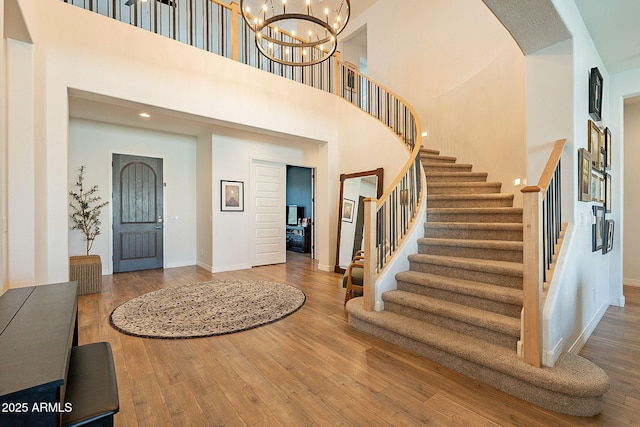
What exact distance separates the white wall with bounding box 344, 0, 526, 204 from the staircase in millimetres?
1280

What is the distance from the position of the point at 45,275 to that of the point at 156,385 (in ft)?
7.42

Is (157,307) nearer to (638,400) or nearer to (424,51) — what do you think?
(638,400)

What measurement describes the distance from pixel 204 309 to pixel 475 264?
10.1 feet

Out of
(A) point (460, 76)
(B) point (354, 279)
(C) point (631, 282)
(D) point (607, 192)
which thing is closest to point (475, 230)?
(B) point (354, 279)

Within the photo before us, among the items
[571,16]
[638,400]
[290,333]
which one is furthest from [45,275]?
[571,16]

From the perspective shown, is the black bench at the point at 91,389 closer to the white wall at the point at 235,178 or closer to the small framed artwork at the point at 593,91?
the small framed artwork at the point at 593,91

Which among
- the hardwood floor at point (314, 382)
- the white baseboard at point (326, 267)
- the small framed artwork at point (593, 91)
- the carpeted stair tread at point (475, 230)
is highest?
the small framed artwork at point (593, 91)

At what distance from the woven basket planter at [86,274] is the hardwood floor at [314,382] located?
3.86ft

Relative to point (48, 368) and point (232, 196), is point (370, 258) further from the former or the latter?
point (232, 196)

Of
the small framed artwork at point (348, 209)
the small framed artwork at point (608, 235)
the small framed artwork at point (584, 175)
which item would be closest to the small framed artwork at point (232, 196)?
the small framed artwork at point (348, 209)

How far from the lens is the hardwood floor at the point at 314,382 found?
1.78 metres

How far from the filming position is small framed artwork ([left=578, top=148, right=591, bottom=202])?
2.62 metres

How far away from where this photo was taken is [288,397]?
77.7 inches

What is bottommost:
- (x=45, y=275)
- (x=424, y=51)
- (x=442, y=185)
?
(x=45, y=275)
